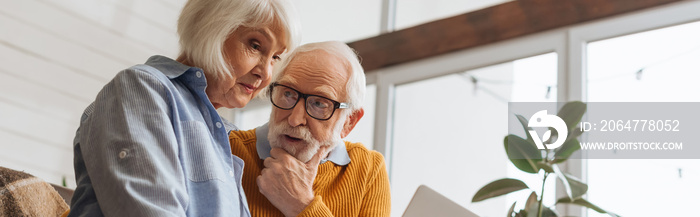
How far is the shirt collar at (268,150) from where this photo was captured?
1.76 m

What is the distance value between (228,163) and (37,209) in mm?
418

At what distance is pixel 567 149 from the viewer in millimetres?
2262

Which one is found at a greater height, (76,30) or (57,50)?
(76,30)

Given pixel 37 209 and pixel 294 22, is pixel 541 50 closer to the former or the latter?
pixel 294 22

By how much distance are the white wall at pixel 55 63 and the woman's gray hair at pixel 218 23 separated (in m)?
3.07

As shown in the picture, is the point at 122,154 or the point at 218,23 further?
the point at 218,23

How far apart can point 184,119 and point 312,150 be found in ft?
1.74

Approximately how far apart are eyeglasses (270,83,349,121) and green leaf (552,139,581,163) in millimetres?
867

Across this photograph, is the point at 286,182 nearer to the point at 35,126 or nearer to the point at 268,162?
the point at 268,162

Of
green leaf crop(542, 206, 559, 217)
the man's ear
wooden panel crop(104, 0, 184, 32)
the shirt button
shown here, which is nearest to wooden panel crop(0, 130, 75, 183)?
wooden panel crop(104, 0, 184, 32)

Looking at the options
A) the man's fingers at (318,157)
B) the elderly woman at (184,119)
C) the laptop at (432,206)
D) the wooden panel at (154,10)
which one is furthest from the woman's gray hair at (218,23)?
the wooden panel at (154,10)

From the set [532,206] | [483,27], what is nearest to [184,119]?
[532,206]

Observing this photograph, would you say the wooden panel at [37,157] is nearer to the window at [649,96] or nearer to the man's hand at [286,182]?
the man's hand at [286,182]

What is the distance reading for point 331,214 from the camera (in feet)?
5.35
